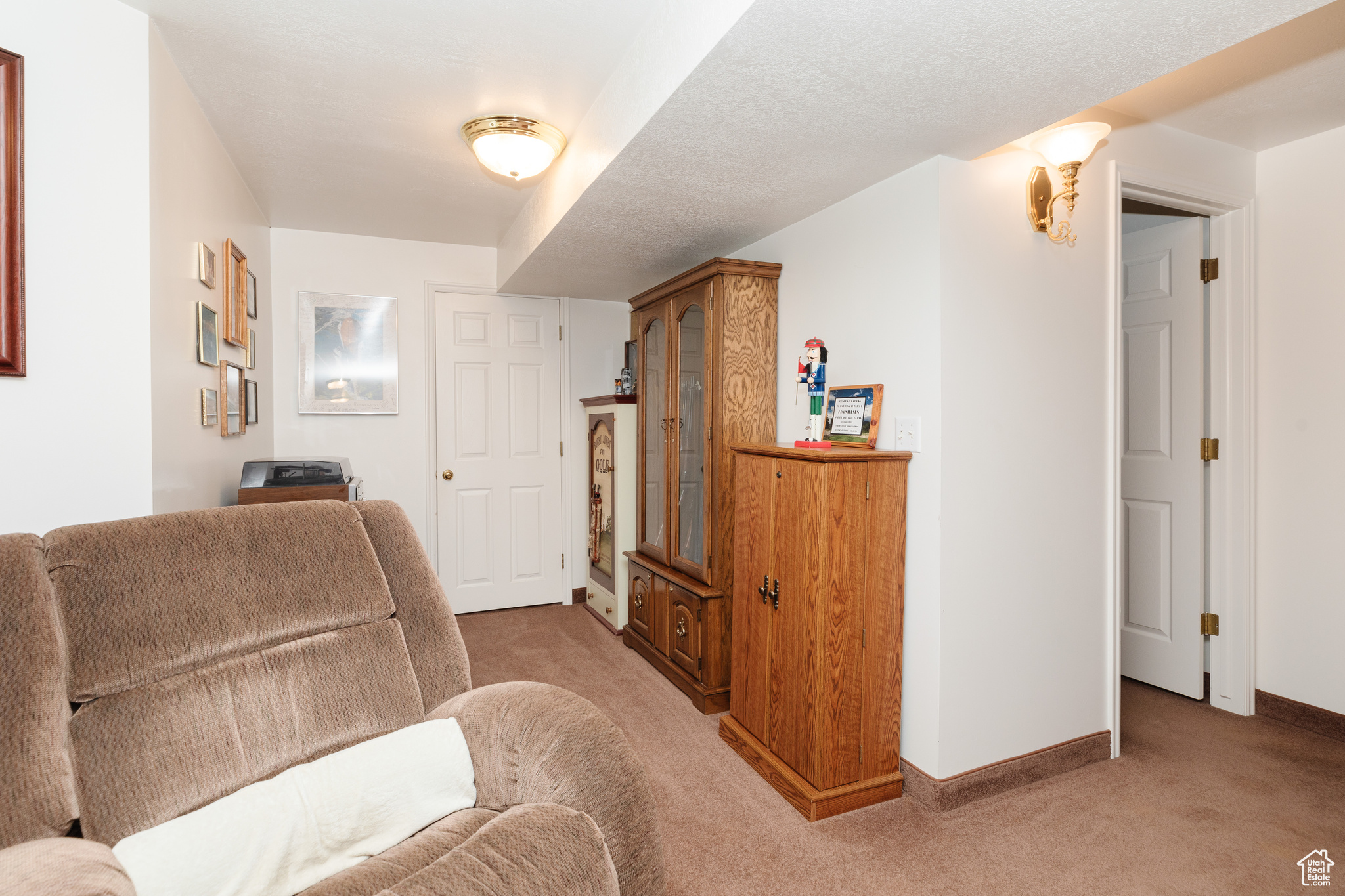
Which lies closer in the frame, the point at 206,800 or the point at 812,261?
the point at 206,800

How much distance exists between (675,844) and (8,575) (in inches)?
64.3

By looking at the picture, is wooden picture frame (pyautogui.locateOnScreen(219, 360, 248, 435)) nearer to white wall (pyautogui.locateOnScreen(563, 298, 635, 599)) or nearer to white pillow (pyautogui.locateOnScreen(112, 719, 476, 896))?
white pillow (pyautogui.locateOnScreen(112, 719, 476, 896))

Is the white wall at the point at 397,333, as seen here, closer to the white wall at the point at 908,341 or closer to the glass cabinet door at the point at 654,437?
the glass cabinet door at the point at 654,437

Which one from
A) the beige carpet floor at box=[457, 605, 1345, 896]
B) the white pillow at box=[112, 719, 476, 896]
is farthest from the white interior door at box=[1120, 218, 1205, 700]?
the white pillow at box=[112, 719, 476, 896]

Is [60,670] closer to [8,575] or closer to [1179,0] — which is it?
[8,575]

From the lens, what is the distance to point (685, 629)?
2955 millimetres

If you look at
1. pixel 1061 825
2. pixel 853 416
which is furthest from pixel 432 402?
pixel 1061 825

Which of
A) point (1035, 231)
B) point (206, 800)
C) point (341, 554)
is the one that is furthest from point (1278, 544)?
point (206, 800)

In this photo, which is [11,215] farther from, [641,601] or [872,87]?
[641,601]

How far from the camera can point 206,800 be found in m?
1.03

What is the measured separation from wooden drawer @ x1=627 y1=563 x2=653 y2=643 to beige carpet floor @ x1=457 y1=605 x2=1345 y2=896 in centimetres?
73

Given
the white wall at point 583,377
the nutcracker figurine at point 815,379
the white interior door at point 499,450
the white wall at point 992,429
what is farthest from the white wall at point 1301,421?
the white interior door at point 499,450

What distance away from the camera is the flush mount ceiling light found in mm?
2299

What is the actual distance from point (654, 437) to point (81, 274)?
7.51 ft
